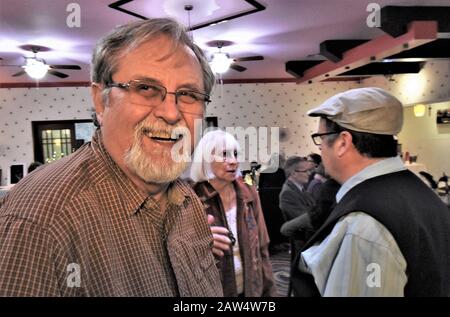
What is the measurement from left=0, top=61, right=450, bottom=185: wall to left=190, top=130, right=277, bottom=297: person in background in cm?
141

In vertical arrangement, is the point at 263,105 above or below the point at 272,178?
above

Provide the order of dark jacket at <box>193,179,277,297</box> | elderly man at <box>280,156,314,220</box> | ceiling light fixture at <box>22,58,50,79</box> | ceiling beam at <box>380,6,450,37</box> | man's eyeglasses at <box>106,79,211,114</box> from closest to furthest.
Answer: man's eyeglasses at <box>106,79,211,114</box> < dark jacket at <box>193,179,277,297</box> < ceiling beam at <box>380,6,450,37</box> < elderly man at <box>280,156,314,220</box> < ceiling light fixture at <box>22,58,50,79</box>

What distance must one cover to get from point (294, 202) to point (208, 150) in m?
0.55

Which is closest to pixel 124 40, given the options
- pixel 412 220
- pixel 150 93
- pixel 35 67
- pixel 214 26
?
pixel 150 93

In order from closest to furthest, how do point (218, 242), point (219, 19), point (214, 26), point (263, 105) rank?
1. point (218, 242)
2. point (219, 19)
3. point (214, 26)
4. point (263, 105)

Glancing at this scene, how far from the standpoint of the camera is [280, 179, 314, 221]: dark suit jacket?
125cm

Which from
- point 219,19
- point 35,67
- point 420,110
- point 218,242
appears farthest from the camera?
point 420,110

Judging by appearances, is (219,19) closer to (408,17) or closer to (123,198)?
(408,17)

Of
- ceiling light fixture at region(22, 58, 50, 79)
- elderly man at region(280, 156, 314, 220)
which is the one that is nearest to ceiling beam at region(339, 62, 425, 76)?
elderly man at region(280, 156, 314, 220)

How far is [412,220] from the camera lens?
0.47 m

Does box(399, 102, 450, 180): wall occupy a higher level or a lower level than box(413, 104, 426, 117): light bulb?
lower

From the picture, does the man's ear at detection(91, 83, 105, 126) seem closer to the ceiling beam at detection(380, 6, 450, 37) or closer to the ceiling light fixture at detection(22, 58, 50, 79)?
the ceiling beam at detection(380, 6, 450, 37)

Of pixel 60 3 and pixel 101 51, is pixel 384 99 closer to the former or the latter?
pixel 101 51

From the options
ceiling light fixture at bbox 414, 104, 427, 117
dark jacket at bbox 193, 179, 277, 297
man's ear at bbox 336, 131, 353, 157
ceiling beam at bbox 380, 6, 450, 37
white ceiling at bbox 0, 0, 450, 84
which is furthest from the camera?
ceiling light fixture at bbox 414, 104, 427, 117
